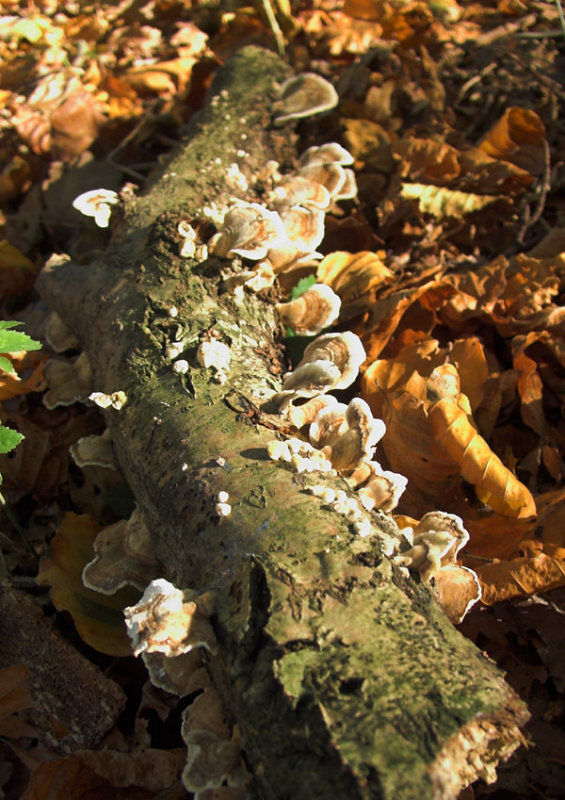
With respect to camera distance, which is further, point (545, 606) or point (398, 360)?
point (398, 360)

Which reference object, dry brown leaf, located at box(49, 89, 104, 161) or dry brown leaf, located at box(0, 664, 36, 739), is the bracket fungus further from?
dry brown leaf, located at box(49, 89, 104, 161)

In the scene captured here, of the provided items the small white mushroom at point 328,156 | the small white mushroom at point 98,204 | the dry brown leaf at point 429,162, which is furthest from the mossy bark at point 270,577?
the dry brown leaf at point 429,162

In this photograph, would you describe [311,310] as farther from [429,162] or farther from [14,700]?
[14,700]

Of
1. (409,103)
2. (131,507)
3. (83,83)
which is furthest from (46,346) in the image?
(409,103)

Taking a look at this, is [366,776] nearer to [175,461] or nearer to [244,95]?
[175,461]

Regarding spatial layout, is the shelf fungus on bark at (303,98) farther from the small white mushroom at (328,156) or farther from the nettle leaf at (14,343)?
the nettle leaf at (14,343)

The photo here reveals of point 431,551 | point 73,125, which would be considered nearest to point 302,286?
point 431,551
